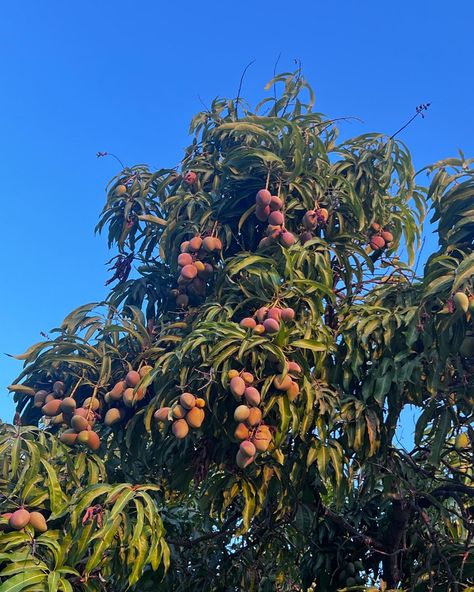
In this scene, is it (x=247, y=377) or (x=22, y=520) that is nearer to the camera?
(x=22, y=520)

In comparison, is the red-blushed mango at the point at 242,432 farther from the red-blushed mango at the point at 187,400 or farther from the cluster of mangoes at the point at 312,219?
the cluster of mangoes at the point at 312,219

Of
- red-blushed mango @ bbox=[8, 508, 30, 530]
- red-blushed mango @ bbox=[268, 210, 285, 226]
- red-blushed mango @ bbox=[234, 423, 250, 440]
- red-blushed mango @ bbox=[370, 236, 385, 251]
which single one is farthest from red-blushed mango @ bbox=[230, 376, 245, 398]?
red-blushed mango @ bbox=[370, 236, 385, 251]

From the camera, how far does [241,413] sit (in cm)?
238

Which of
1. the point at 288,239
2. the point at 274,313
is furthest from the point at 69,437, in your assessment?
the point at 288,239

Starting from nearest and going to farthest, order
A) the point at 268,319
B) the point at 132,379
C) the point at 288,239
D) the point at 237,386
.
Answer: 1. the point at 237,386
2. the point at 268,319
3. the point at 132,379
4. the point at 288,239

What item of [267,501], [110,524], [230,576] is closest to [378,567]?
[230,576]

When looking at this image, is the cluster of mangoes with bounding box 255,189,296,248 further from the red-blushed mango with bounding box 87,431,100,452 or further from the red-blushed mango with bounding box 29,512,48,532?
the red-blushed mango with bounding box 29,512,48,532

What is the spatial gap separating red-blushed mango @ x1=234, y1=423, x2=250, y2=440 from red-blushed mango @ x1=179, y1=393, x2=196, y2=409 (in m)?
0.19

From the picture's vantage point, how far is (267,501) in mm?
2814

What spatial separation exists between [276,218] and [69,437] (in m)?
1.29

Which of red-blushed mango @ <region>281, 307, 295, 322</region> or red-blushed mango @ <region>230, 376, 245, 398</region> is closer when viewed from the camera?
red-blushed mango @ <region>230, 376, 245, 398</region>

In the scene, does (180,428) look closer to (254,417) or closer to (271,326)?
(254,417)

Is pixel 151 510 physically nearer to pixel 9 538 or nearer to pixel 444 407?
pixel 9 538

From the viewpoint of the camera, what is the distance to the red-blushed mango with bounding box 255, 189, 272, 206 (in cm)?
302
